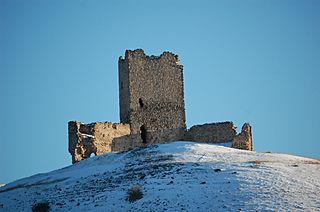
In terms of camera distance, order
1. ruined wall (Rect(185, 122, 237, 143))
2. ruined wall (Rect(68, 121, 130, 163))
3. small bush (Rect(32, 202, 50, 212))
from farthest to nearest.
→ ruined wall (Rect(185, 122, 237, 143)), ruined wall (Rect(68, 121, 130, 163)), small bush (Rect(32, 202, 50, 212))

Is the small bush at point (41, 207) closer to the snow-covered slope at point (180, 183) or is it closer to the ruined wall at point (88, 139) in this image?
the snow-covered slope at point (180, 183)

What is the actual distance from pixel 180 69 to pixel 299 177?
68.4ft

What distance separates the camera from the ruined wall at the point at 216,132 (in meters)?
38.4

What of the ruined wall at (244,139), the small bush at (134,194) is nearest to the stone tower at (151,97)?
the ruined wall at (244,139)

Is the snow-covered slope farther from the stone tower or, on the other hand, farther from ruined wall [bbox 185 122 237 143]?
the stone tower

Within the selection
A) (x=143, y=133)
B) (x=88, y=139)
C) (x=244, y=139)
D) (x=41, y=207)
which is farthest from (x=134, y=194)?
(x=143, y=133)

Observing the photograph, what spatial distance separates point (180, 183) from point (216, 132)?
1750 cm

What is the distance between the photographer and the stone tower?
40.2 meters

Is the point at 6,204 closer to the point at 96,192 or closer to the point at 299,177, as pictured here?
the point at 96,192

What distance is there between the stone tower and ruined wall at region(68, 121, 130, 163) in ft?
9.19

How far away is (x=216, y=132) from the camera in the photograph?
127ft

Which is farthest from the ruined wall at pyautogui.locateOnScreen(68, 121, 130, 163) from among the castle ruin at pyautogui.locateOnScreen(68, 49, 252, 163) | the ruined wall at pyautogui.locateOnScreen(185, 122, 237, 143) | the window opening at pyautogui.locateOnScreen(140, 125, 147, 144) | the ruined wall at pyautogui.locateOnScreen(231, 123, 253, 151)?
the ruined wall at pyautogui.locateOnScreen(231, 123, 253, 151)

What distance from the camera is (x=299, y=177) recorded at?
21672 mm

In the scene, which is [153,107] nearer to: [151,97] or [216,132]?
[151,97]
